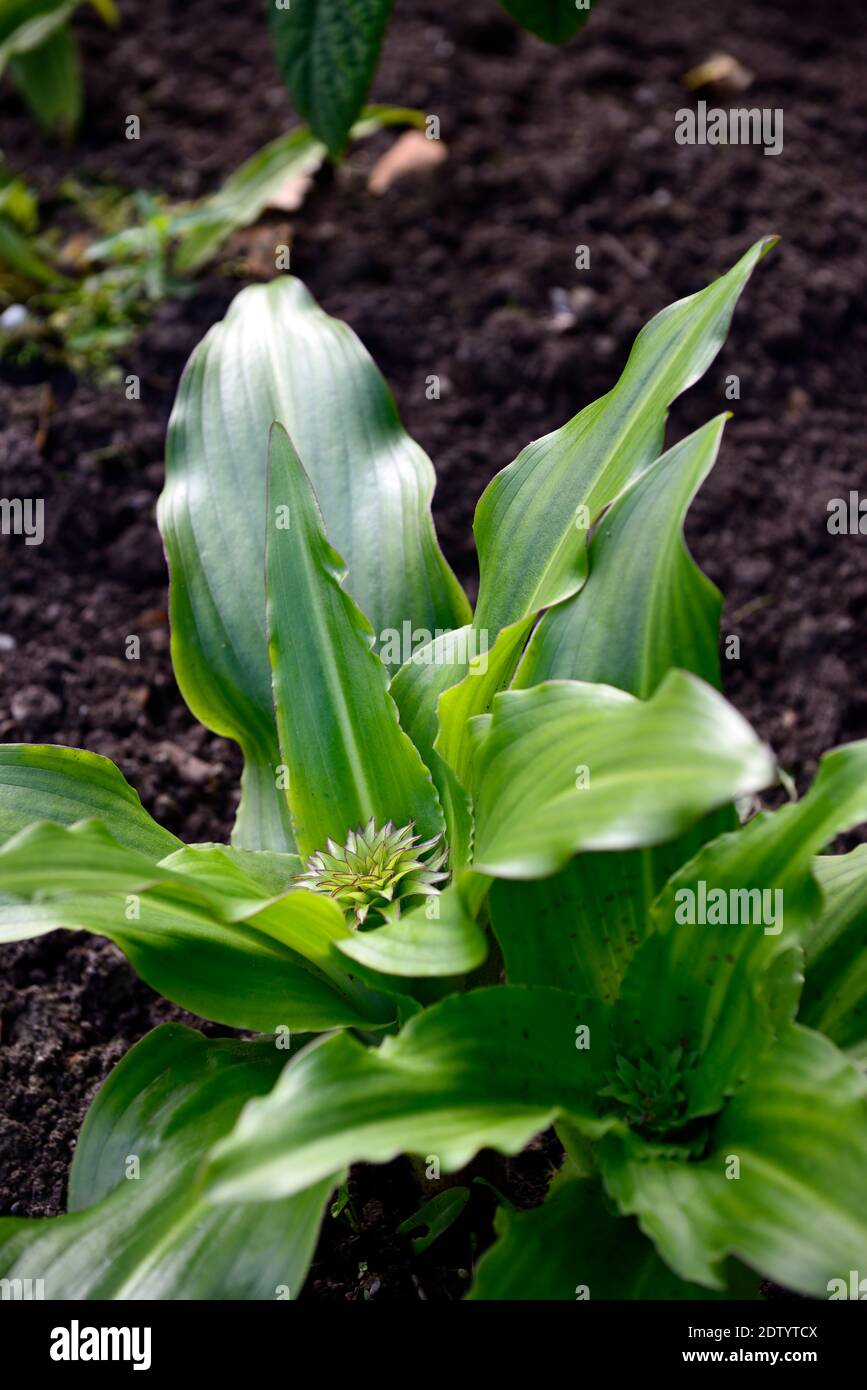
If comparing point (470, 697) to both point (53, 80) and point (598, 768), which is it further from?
point (53, 80)

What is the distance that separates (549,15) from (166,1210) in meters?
2.01

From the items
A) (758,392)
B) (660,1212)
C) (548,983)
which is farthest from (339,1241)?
(758,392)

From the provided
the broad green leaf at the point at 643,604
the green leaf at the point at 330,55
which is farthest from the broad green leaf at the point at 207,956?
the green leaf at the point at 330,55

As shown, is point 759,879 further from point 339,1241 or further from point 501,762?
point 339,1241

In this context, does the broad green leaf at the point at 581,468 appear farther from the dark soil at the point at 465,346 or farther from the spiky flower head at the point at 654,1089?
the dark soil at the point at 465,346

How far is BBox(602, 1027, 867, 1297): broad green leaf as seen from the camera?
3.77 ft

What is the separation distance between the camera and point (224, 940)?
158 cm

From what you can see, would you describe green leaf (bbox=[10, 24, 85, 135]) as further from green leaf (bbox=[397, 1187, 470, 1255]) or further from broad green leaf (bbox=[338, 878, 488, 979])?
green leaf (bbox=[397, 1187, 470, 1255])

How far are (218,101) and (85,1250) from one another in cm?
323

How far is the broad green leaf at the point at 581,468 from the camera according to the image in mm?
1585

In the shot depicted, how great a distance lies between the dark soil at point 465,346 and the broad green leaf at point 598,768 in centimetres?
67

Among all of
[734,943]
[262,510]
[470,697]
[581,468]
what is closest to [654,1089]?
[734,943]

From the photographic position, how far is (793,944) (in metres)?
1.34

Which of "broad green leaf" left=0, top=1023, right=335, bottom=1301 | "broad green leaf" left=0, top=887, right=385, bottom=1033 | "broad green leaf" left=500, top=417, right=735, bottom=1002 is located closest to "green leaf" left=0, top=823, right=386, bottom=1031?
"broad green leaf" left=0, top=887, right=385, bottom=1033
